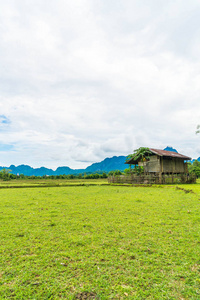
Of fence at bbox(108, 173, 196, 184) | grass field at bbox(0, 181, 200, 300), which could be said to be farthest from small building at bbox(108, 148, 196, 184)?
grass field at bbox(0, 181, 200, 300)

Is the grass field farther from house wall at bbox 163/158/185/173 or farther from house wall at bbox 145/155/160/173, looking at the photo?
house wall at bbox 163/158/185/173

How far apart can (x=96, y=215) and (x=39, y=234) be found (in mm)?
2543

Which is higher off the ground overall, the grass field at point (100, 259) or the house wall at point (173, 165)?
the house wall at point (173, 165)

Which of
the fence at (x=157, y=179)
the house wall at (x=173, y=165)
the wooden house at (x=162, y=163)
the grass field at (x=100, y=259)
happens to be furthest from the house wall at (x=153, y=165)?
the grass field at (x=100, y=259)

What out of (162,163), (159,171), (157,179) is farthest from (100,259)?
(162,163)

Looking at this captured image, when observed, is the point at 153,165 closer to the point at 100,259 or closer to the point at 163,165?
the point at 163,165

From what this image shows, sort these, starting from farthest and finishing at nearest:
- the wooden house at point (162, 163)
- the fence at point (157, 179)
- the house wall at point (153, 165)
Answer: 1. the house wall at point (153, 165)
2. the wooden house at point (162, 163)
3. the fence at point (157, 179)

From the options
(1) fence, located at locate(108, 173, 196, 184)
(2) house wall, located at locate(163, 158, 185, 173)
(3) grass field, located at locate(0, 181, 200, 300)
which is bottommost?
(3) grass field, located at locate(0, 181, 200, 300)

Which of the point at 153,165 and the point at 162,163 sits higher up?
the point at 162,163

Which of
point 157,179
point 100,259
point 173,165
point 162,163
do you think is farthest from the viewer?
point 173,165

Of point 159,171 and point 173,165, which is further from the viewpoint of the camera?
point 173,165

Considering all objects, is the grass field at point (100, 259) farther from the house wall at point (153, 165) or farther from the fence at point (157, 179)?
the house wall at point (153, 165)

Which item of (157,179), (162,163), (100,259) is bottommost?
(100,259)

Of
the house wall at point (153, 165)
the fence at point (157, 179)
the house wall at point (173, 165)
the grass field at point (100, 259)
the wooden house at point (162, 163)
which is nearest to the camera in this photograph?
the grass field at point (100, 259)
